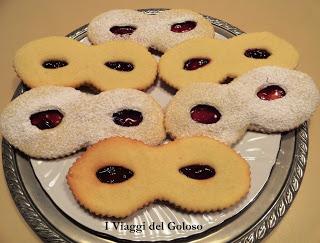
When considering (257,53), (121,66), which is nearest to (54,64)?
(121,66)

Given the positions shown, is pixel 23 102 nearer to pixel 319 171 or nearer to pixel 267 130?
pixel 267 130

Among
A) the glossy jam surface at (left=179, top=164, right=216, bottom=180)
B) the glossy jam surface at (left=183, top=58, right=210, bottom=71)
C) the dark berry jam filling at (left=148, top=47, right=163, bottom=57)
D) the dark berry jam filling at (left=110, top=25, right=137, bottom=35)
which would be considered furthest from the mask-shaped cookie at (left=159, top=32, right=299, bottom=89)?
the glossy jam surface at (left=179, top=164, right=216, bottom=180)

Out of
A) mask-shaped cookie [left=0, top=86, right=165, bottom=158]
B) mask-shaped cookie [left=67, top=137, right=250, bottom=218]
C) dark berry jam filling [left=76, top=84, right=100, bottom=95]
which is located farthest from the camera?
dark berry jam filling [left=76, top=84, right=100, bottom=95]

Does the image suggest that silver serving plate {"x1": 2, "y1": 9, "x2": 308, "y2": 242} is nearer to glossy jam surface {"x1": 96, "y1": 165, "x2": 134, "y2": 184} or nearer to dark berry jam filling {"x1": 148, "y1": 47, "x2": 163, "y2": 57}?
glossy jam surface {"x1": 96, "y1": 165, "x2": 134, "y2": 184}

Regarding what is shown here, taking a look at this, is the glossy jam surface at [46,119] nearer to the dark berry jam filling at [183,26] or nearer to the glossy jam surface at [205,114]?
the glossy jam surface at [205,114]

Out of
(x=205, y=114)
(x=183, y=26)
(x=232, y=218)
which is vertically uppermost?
(x=183, y=26)

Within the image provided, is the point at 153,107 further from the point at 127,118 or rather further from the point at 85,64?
the point at 85,64
